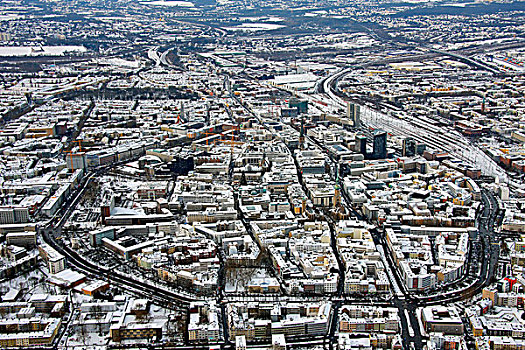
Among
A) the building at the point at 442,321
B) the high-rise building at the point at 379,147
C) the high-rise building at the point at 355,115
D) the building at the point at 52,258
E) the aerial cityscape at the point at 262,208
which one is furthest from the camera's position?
the high-rise building at the point at 355,115

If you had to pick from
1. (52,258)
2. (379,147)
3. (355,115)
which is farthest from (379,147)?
(52,258)

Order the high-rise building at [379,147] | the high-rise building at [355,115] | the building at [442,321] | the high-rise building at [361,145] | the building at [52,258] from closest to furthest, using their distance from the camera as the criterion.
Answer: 1. the building at [442,321]
2. the building at [52,258]
3. the high-rise building at [379,147]
4. the high-rise building at [361,145]
5. the high-rise building at [355,115]

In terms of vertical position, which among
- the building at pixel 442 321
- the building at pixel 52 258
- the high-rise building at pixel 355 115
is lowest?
the building at pixel 442 321

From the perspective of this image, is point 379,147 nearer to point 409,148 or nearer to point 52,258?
point 409,148

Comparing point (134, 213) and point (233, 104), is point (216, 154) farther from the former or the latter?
point (233, 104)

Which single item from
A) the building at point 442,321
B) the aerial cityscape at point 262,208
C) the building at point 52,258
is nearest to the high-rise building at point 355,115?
the aerial cityscape at point 262,208

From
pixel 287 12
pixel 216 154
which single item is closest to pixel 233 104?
pixel 216 154

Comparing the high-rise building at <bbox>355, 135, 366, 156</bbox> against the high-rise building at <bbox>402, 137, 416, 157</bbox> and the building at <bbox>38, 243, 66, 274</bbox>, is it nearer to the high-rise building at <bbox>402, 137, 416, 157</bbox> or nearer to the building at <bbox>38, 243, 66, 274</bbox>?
the high-rise building at <bbox>402, 137, 416, 157</bbox>

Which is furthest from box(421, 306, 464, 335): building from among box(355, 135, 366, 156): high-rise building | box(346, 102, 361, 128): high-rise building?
box(346, 102, 361, 128): high-rise building

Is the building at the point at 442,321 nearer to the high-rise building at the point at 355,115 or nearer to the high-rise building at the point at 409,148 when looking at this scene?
the high-rise building at the point at 409,148

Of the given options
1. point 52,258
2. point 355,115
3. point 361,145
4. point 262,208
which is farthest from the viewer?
point 355,115
